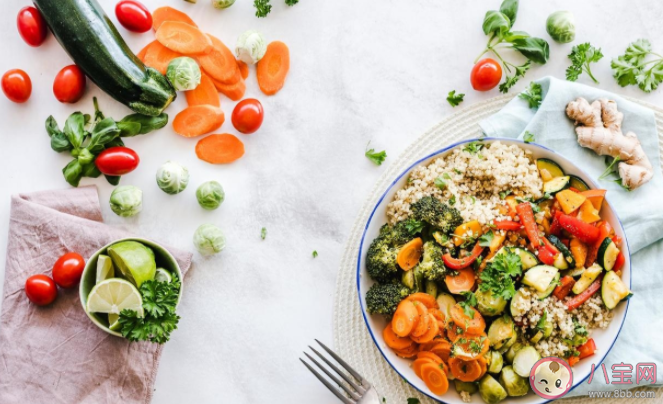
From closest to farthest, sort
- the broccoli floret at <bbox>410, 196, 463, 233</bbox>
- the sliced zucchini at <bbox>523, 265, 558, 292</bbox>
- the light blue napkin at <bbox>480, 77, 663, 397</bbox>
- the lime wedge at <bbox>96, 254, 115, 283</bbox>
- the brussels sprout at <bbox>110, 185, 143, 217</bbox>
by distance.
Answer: the sliced zucchini at <bbox>523, 265, 558, 292</bbox>, the broccoli floret at <bbox>410, 196, 463, 233</bbox>, the lime wedge at <bbox>96, 254, 115, 283</bbox>, the light blue napkin at <bbox>480, 77, 663, 397</bbox>, the brussels sprout at <bbox>110, 185, 143, 217</bbox>

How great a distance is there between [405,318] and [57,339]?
2.10 m

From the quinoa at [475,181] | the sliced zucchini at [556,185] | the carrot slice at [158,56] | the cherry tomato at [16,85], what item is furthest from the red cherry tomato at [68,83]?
the sliced zucchini at [556,185]

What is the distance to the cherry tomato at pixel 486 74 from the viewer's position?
11.4 feet

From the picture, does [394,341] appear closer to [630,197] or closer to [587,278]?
[587,278]

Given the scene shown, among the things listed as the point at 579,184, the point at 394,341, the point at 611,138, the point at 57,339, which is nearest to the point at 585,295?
the point at 579,184

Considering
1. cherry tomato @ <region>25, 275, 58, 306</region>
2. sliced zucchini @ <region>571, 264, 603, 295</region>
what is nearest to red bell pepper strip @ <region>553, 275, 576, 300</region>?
sliced zucchini @ <region>571, 264, 603, 295</region>

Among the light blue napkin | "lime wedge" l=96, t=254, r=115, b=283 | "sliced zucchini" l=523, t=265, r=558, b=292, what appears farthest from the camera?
the light blue napkin

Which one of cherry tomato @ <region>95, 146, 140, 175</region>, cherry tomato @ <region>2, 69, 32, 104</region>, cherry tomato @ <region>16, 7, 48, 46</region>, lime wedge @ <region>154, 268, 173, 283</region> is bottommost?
lime wedge @ <region>154, 268, 173, 283</region>

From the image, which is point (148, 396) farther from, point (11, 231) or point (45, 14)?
point (45, 14)

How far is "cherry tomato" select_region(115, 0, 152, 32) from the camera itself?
3.53m

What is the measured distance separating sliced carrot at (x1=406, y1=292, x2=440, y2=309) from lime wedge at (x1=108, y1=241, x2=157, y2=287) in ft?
4.77

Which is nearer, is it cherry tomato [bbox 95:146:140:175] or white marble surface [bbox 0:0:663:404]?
cherry tomato [bbox 95:146:140:175]

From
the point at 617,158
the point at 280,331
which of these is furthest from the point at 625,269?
the point at 280,331

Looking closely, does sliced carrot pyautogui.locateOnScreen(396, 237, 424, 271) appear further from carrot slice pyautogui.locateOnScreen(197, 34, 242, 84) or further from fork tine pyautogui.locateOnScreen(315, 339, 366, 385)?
carrot slice pyautogui.locateOnScreen(197, 34, 242, 84)
